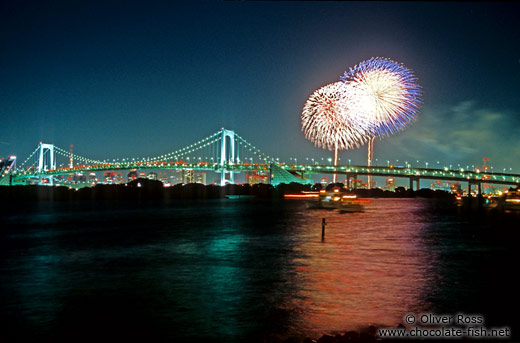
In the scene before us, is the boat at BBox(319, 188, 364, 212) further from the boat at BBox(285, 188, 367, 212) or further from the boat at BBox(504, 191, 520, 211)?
the boat at BBox(504, 191, 520, 211)

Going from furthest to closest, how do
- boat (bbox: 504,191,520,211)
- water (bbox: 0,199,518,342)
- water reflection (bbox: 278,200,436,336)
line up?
1. boat (bbox: 504,191,520,211)
2. water reflection (bbox: 278,200,436,336)
3. water (bbox: 0,199,518,342)

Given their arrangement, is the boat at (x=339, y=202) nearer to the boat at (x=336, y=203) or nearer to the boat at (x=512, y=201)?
the boat at (x=336, y=203)

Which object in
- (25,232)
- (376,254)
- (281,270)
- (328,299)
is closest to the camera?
(328,299)

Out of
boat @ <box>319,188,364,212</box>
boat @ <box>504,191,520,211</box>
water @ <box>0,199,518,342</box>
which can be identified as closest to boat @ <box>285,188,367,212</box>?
boat @ <box>319,188,364,212</box>

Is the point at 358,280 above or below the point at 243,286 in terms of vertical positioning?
above

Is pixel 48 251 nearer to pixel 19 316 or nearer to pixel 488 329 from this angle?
pixel 19 316

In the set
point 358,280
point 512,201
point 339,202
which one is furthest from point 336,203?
point 358,280

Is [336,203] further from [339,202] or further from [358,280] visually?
[358,280]

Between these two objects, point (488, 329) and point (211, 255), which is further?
point (211, 255)

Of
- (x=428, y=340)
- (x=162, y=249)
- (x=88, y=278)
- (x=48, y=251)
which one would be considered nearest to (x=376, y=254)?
(x=162, y=249)
